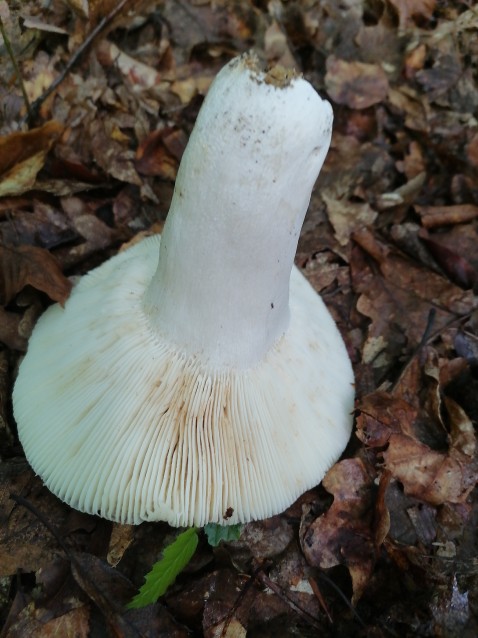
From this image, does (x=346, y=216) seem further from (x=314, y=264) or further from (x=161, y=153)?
(x=161, y=153)

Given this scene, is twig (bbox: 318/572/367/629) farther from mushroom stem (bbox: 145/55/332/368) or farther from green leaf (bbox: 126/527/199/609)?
mushroom stem (bbox: 145/55/332/368)

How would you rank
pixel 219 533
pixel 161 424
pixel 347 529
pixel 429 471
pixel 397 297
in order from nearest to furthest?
pixel 161 424, pixel 219 533, pixel 347 529, pixel 429 471, pixel 397 297

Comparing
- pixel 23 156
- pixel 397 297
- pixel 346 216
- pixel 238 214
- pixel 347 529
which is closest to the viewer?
pixel 238 214

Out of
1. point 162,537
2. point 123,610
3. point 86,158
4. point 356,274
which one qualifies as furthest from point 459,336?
point 86,158

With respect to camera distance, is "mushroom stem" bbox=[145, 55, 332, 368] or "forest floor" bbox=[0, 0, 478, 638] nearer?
"mushroom stem" bbox=[145, 55, 332, 368]

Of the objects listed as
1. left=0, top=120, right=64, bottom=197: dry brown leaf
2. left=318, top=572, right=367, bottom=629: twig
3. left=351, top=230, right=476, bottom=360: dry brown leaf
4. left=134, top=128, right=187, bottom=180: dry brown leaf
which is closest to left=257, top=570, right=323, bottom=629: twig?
left=318, top=572, right=367, bottom=629: twig

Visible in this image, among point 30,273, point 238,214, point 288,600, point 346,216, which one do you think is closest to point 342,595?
point 288,600

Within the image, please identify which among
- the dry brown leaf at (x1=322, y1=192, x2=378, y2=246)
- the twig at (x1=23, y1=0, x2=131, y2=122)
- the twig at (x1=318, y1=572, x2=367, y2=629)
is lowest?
the twig at (x1=318, y1=572, x2=367, y2=629)
